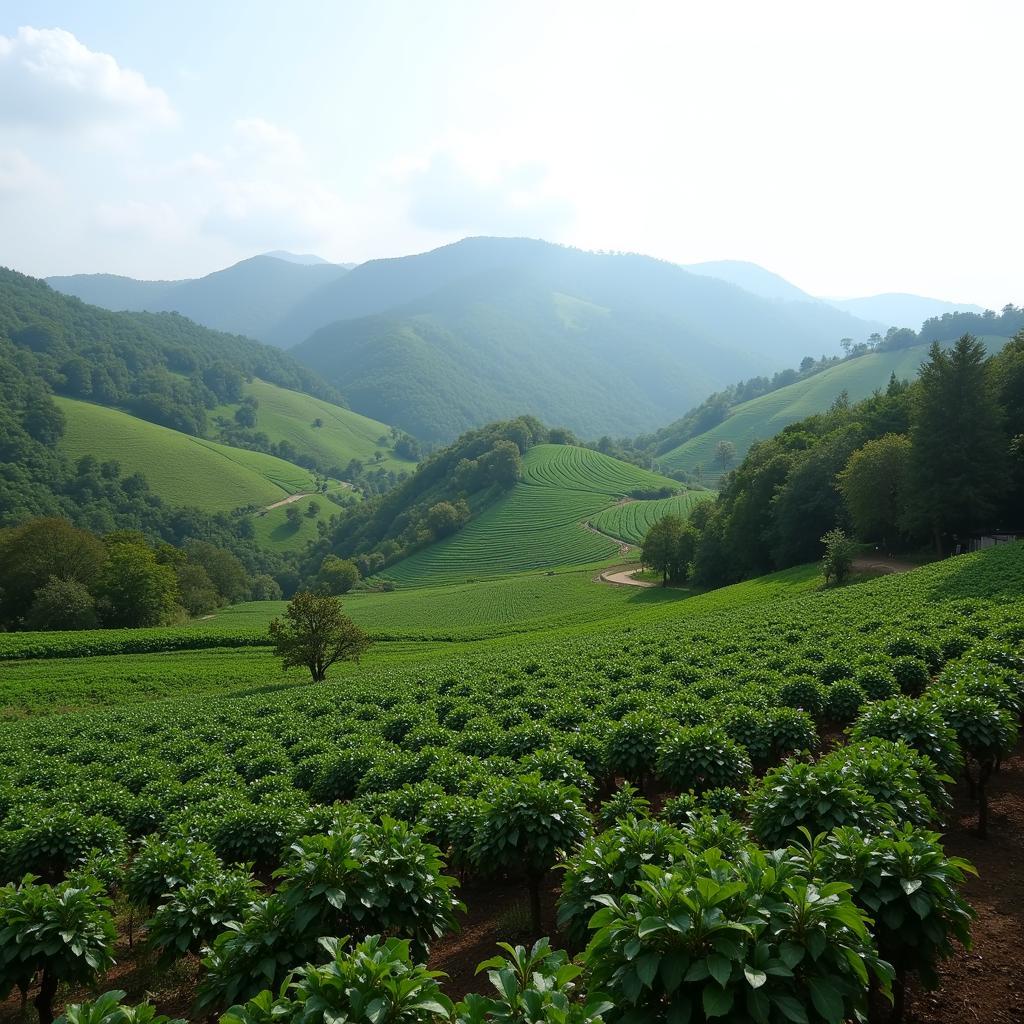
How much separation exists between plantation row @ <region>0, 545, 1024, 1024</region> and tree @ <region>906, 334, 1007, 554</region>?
2773 centimetres

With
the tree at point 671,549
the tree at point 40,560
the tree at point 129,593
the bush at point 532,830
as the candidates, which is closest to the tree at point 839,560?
the tree at point 671,549

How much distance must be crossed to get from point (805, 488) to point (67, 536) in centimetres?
7637

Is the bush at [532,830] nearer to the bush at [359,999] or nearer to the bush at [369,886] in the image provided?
the bush at [369,886]

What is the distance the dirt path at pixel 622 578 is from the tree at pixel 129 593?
53.8m

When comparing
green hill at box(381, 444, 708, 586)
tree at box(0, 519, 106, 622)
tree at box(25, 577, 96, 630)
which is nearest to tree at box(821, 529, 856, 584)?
green hill at box(381, 444, 708, 586)

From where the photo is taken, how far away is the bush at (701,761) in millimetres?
10984

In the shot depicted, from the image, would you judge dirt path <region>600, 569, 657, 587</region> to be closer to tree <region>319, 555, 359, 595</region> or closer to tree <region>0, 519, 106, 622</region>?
tree <region>319, 555, 359, 595</region>

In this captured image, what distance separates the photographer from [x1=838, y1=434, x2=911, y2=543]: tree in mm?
51750

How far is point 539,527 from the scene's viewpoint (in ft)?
420

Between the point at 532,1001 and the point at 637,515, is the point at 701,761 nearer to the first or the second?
the point at 532,1001

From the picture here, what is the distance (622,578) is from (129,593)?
2370 inches

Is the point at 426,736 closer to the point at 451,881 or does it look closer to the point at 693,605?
the point at 451,881

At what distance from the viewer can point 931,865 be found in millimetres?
6094

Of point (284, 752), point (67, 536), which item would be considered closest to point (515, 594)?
point (67, 536)
